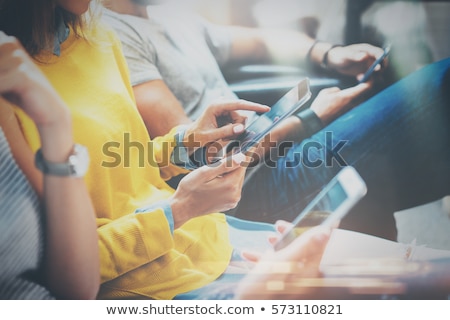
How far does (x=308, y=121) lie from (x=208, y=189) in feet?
1.35

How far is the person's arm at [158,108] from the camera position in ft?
4.87

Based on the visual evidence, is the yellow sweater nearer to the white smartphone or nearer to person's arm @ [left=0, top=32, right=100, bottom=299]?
person's arm @ [left=0, top=32, right=100, bottom=299]

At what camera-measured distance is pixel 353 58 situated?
5.04 feet

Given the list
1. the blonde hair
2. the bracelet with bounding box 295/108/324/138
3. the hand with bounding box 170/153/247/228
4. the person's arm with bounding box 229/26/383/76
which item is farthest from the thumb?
the blonde hair

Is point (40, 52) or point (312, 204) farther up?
point (40, 52)

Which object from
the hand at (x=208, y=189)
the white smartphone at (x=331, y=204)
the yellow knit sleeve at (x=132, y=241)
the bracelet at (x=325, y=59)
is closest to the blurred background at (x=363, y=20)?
the bracelet at (x=325, y=59)

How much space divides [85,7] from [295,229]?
1023mm

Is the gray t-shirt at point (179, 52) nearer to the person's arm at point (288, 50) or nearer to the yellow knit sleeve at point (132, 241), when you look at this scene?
the person's arm at point (288, 50)

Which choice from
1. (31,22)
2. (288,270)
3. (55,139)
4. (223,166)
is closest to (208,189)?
(223,166)

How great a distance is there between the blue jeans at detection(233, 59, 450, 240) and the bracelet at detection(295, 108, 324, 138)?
0.9 inches

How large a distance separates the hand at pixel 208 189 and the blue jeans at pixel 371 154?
6 centimetres

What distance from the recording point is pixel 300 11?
5.06 feet
